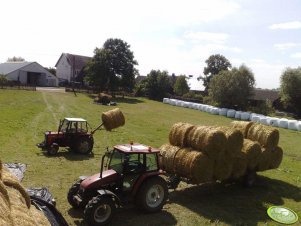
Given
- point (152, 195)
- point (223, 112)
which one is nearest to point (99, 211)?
point (152, 195)

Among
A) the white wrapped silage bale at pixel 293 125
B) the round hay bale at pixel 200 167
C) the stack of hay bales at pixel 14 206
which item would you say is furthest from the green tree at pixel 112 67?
the stack of hay bales at pixel 14 206

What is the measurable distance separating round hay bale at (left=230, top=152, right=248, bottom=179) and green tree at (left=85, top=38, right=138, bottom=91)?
51.0 metres

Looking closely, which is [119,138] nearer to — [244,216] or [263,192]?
[263,192]

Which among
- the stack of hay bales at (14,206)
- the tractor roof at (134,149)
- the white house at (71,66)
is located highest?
the white house at (71,66)

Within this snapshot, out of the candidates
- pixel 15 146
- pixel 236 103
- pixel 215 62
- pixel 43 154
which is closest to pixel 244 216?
pixel 43 154

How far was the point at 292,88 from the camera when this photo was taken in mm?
55406

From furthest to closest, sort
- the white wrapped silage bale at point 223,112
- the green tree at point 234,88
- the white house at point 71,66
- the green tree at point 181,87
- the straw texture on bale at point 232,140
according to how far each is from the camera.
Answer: the white house at point 71,66 < the green tree at point 181,87 < the green tree at point 234,88 < the white wrapped silage bale at point 223,112 < the straw texture on bale at point 232,140

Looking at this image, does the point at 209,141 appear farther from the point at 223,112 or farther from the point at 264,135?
the point at 223,112

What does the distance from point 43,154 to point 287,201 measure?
12.1 meters

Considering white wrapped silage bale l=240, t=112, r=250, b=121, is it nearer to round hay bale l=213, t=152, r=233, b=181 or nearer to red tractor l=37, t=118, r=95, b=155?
red tractor l=37, t=118, r=95, b=155

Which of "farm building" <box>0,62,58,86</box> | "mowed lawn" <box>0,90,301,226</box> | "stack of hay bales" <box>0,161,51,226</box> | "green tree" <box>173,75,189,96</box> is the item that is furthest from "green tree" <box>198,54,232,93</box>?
"stack of hay bales" <box>0,161,51,226</box>

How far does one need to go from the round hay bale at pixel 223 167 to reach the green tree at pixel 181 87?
2559 inches

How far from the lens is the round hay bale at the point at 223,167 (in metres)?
13.2

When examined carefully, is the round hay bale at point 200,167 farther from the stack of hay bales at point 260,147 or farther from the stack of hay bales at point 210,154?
the stack of hay bales at point 260,147
